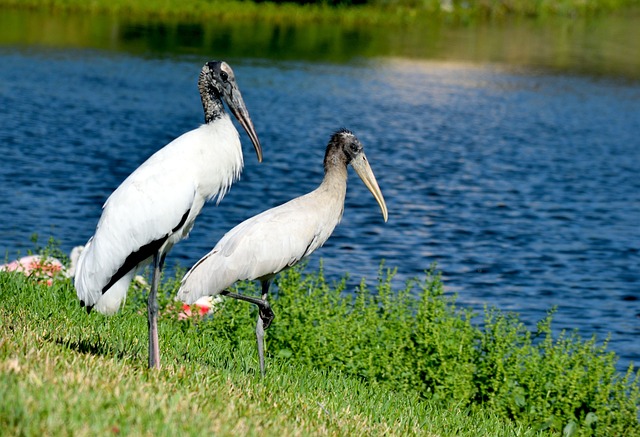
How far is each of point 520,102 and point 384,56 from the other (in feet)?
35.6

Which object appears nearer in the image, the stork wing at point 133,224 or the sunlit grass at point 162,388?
the sunlit grass at point 162,388

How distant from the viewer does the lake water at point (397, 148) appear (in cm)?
1605

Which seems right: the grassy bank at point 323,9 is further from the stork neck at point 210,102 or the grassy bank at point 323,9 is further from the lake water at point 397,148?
the stork neck at point 210,102

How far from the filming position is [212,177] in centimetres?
733

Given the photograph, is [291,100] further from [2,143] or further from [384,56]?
[384,56]

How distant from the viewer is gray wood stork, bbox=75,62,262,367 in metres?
7.06

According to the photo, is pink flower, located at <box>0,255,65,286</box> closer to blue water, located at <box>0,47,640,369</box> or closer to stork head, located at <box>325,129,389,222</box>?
blue water, located at <box>0,47,640,369</box>

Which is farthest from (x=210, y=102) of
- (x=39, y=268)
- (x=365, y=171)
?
(x=39, y=268)

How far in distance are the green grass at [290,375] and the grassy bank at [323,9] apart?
41591mm

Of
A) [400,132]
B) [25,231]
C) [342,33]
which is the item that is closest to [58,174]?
[25,231]

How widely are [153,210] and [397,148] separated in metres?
17.7

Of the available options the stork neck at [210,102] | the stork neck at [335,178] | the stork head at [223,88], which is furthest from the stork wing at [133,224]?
the stork neck at [335,178]

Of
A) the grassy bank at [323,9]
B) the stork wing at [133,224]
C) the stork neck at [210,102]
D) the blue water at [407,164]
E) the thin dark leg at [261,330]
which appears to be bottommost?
the blue water at [407,164]

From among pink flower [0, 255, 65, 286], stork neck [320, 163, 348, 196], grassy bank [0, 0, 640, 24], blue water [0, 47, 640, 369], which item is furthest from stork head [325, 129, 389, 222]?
grassy bank [0, 0, 640, 24]
